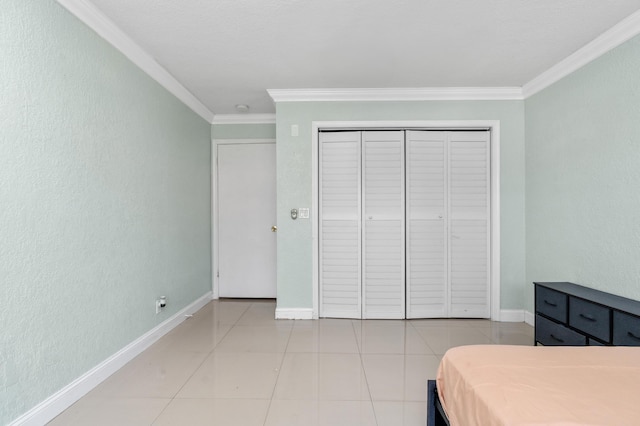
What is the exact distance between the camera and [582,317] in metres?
2.13

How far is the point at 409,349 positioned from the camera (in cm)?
260

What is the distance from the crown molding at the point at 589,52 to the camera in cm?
209

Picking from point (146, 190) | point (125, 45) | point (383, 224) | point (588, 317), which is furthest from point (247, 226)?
point (588, 317)

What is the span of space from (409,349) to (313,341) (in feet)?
2.80

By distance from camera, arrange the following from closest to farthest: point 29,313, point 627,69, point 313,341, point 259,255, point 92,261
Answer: point 29,313
point 92,261
point 627,69
point 313,341
point 259,255

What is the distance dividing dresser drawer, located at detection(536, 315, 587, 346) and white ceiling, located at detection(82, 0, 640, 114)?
87.7 inches

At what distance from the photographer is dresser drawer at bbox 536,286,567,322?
229 cm

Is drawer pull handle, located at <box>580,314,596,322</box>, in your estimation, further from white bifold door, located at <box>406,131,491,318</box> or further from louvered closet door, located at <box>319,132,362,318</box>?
louvered closet door, located at <box>319,132,362,318</box>

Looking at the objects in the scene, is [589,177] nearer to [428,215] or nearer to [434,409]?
[428,215]

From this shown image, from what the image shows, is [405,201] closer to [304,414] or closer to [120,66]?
[304,414]

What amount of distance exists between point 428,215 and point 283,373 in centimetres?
220

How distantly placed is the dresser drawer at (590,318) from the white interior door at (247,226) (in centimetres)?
317

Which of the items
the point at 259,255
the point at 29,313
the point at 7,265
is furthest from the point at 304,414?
the point at 259,255

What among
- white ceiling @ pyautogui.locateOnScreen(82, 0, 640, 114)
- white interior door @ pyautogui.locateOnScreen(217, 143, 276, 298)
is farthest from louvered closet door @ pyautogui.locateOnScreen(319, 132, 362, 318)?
white interior door @ pyautogui.locateOnScreen(217, 143, 276, 298)
